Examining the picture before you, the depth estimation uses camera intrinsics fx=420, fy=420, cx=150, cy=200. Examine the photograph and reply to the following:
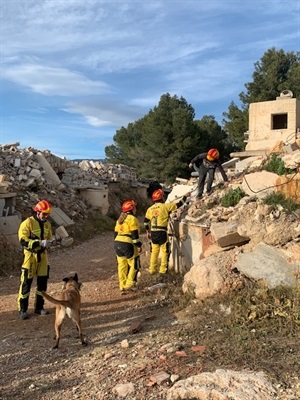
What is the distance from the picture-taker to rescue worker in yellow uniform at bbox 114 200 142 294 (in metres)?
7.96

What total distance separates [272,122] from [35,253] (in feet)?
32.1

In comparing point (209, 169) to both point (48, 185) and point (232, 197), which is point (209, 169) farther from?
point (48, 185)

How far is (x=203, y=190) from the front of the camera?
1020cm

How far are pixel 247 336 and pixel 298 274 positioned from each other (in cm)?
154

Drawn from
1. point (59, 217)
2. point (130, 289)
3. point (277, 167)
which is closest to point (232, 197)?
point (277, 167)

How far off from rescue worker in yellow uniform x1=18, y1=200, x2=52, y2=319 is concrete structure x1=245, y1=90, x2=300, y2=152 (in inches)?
327

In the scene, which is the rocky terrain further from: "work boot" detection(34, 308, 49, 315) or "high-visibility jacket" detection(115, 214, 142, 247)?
"high-visibility jacket" detection(115, 214, 142, 247)

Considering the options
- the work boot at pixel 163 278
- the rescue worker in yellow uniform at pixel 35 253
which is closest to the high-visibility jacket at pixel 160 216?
the work boot at pixel 163 278

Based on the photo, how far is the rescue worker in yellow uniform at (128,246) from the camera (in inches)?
313

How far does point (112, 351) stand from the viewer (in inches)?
212

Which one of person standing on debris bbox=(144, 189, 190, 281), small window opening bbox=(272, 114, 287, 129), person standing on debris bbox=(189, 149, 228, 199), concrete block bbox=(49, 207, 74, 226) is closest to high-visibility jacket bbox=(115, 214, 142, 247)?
person standing on debris bbox=(144, 189, 190, 281)

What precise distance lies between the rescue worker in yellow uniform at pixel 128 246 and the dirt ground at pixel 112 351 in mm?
283

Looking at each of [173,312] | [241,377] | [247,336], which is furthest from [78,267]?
[241,377]

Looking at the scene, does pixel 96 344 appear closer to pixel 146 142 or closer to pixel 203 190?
pixel 203 190
